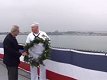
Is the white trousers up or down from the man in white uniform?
down

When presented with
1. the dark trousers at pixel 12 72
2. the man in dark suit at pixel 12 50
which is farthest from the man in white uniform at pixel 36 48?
the dark trousers at pixel 12 72

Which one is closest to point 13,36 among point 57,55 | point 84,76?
point 57,55

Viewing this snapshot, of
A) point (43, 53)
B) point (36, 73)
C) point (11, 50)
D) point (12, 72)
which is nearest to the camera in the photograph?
Answer: point (11, 50)

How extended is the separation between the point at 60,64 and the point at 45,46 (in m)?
0.62

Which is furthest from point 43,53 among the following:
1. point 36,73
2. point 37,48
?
point 36,73

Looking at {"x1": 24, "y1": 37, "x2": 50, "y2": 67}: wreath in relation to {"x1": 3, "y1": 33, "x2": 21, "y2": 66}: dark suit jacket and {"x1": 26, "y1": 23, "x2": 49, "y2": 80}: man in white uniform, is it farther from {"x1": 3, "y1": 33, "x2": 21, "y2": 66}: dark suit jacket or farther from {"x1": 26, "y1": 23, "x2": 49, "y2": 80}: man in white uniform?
{"x1": 3, "y1": 33, "x2": 21, "y2": 66}: dark suit jacket

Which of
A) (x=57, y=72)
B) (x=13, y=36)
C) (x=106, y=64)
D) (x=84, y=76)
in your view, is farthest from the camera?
(x=57, y=72)

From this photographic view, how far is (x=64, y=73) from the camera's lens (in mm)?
8398

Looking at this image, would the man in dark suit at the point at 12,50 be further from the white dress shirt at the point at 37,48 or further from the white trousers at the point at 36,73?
the white trousers at the point at 36,73

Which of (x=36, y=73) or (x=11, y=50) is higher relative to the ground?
(x=11, y=50)

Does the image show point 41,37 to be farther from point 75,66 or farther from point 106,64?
point 106,64

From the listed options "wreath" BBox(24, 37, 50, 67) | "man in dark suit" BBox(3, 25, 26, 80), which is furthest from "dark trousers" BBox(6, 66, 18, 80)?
"wreath" BBox(24, 37, 50, 67)

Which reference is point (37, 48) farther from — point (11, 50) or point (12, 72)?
point (12, 72)

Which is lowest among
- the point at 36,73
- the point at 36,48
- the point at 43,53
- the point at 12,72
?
the point at 36,73
